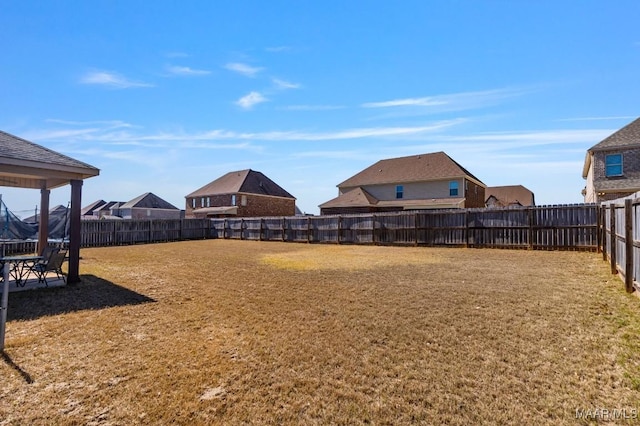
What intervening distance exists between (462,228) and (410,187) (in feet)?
49.3

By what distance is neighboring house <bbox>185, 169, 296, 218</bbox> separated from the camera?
117 feet

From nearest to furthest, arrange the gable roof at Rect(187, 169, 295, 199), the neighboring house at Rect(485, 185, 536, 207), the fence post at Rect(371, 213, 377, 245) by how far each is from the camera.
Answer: the fence post at Rect(371, 213, 377, 245)
the gable roof at Rect(187, 169, 295, 199)
the neighboring house at Rect(485, 185, 536, 207)

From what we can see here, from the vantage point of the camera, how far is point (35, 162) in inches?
295

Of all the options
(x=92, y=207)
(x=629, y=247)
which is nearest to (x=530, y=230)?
(x=629, y=247)

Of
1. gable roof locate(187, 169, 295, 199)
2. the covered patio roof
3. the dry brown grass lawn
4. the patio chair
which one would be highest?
gable roof locate(187, 169, 295, 199)

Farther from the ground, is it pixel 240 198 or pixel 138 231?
pixel 240 198

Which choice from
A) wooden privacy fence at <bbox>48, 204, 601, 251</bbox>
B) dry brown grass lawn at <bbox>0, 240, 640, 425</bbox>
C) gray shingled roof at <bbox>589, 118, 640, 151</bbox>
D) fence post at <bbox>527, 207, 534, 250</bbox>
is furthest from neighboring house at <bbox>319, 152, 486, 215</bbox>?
dry brown grass lawn at <bbox>0, 240, 640, 425</bbox>

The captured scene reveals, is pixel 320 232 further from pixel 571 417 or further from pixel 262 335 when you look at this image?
pixel 571 417

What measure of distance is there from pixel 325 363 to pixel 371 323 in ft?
4.85

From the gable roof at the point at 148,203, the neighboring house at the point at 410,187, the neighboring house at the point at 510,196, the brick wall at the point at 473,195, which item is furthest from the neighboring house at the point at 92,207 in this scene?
the neighboring house at the point at 510,196

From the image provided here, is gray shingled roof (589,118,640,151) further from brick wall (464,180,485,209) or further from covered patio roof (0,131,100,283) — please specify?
covered patio roof (0,131,100,283)

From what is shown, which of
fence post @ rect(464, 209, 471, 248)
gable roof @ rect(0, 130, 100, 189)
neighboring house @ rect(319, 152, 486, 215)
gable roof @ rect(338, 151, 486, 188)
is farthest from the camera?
gable roof @ rect(338, 151, 486, 188)

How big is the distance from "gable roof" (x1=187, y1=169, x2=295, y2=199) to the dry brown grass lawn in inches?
1174

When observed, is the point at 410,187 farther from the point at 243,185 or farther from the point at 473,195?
the point at 243,185
